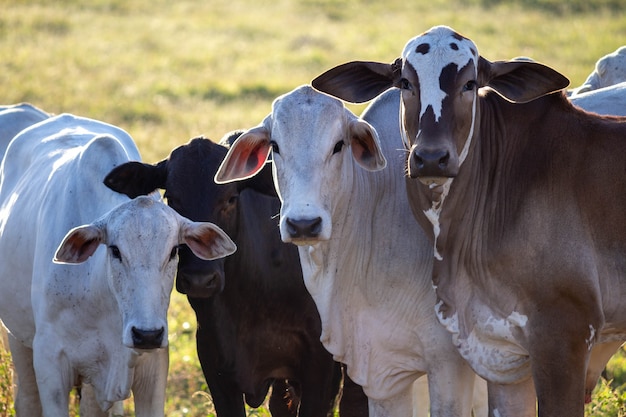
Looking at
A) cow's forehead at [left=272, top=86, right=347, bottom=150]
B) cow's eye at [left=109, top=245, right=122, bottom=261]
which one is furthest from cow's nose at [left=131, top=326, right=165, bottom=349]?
cow's forehead at [left=272, top=86, right=347, bottom=150]

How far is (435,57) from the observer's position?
4766mm

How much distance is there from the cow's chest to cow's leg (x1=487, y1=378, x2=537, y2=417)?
0.21 metres

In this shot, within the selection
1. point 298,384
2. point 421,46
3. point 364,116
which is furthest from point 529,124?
point 298,384

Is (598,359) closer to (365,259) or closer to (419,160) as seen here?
(365,259)

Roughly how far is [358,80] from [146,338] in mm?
1496

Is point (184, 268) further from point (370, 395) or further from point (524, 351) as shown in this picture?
point (524, 351)

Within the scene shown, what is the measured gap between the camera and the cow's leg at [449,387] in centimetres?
507

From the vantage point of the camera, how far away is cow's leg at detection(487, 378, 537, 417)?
519 cm

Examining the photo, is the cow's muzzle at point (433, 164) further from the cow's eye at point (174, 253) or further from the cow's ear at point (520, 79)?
the cow's eye at point (174, 253)

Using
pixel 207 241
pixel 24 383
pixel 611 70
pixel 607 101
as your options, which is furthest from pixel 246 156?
pixel 611 70

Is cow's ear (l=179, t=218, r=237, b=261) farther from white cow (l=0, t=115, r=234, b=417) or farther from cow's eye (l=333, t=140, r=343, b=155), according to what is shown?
cow's eye (l=333, t=140, r=343, b=155)

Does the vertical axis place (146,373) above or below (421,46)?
below

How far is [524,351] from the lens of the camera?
4.81 m

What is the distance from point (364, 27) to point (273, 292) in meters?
16.7
